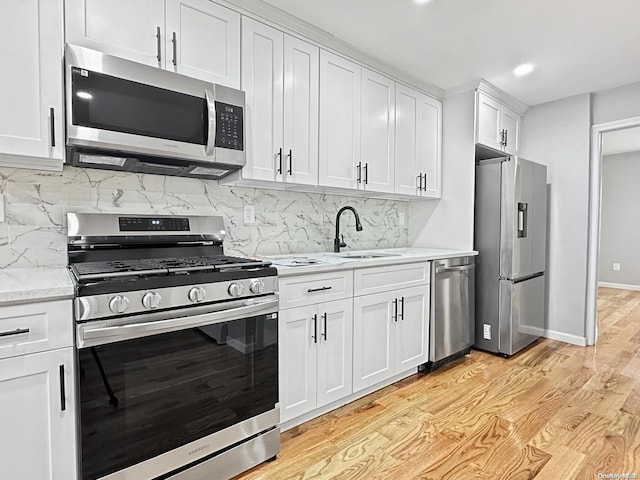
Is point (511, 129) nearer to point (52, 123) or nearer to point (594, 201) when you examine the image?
point (594, 201)

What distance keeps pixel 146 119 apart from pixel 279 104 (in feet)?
2.68

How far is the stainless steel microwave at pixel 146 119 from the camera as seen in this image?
1.55 meters

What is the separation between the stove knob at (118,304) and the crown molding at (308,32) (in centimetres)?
160

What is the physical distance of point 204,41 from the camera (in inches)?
75.6

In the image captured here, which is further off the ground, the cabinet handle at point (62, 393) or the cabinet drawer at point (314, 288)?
the cabinet drawer at point (314, 288)

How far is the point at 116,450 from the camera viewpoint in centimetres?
138

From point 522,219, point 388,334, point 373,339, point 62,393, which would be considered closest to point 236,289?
point 62,393

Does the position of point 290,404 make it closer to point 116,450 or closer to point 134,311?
point 116,450

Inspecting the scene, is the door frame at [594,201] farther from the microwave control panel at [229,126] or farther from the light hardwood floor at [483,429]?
the microwave control panel at [229,126]

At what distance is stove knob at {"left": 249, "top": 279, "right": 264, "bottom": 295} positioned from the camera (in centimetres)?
171

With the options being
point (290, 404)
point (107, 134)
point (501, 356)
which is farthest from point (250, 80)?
point (501, 356)

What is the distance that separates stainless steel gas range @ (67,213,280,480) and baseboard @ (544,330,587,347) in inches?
128

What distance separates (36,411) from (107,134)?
1097 mm

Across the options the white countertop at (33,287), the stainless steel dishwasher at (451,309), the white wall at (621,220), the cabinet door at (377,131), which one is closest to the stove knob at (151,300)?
the white countertop at (33,287)
